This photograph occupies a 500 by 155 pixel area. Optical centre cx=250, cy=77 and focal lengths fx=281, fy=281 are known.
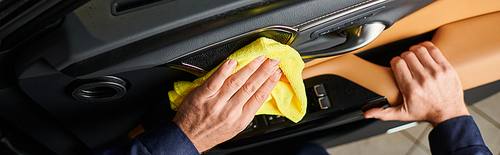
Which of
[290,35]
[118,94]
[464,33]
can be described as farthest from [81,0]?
[464,33]

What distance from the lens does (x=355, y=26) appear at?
633 mm

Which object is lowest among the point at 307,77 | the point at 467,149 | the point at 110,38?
the point at 467,149

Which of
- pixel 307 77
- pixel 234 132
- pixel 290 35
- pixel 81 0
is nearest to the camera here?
pixel 81 0

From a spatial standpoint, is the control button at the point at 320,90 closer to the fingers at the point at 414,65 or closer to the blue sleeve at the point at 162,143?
the fingers at the point at 414,65

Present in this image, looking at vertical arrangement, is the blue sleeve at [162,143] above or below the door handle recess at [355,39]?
below

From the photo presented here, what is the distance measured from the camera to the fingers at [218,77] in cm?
51

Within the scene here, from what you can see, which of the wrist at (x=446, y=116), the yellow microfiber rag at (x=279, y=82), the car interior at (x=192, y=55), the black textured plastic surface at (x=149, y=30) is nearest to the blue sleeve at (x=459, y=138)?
the wrist at (x=446, y=116)

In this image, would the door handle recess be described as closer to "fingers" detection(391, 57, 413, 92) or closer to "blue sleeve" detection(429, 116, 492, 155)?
"fingers" detection(391, 57, 413, 92)

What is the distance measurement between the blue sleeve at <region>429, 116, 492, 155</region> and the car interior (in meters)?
0.11

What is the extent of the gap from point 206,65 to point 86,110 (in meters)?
0.31

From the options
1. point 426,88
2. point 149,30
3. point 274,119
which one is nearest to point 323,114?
point 274,119

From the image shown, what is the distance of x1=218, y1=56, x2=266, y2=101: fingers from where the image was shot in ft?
1.71

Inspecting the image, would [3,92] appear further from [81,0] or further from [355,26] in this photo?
[355,26]

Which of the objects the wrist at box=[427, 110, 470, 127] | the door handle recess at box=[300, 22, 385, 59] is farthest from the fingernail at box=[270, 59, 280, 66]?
the wrist at box=[427, 110, 470, 127]
